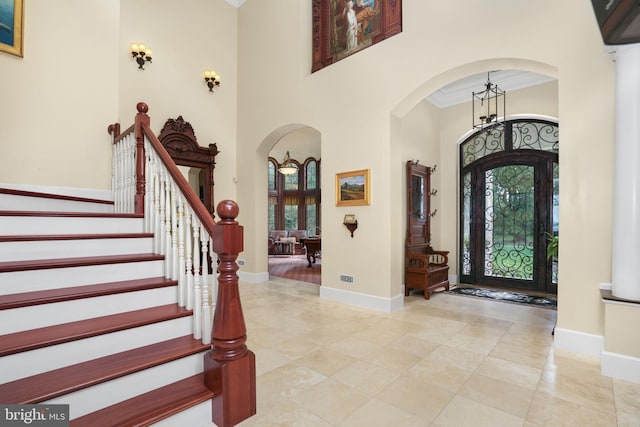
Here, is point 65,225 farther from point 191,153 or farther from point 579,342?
point 579,342

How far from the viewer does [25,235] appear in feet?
7.69

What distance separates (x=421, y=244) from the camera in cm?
567

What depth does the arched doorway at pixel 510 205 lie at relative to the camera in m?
5.33

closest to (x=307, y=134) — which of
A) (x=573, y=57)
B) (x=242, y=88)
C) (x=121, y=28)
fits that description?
(x=242, y=88)

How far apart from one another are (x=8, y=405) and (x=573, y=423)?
3033 millimetres

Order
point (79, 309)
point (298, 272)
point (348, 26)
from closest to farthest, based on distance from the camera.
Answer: point (79, 309)
point (348, 26)
point (298, 272)

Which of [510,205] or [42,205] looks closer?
[42,205]

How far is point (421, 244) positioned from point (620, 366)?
3.35m

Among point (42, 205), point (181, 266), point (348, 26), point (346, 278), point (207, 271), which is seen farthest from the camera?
point (348, 26)

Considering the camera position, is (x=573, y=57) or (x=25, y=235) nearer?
(x=25, y=235)

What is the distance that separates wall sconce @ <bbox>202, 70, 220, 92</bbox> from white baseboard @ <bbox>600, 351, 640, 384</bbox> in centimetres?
710

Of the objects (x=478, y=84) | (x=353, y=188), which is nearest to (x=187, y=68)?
(x=353, y=188)

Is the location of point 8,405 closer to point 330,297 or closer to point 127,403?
point 127,403

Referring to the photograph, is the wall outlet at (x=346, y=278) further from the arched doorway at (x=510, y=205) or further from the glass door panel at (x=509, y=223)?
the glass door panel at (x=509, y=223)
